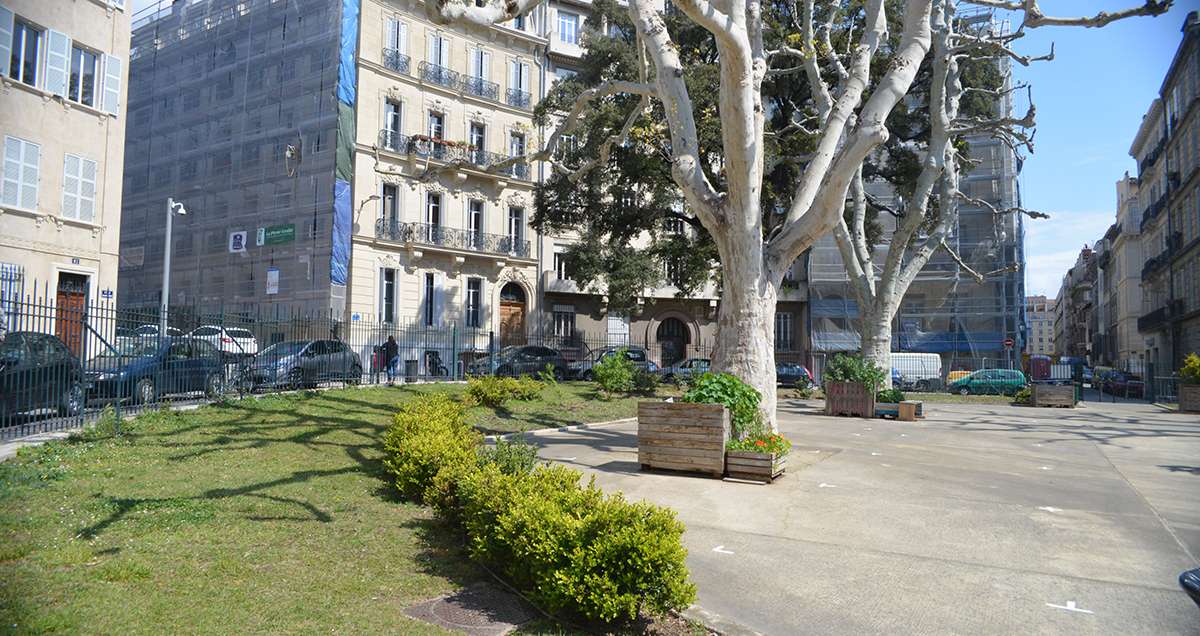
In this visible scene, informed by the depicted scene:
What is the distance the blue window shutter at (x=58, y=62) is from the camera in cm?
1861

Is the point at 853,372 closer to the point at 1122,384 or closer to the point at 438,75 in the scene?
the point at 1122,384

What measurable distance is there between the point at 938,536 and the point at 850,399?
1248 centimetres

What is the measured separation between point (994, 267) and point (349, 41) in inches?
1342

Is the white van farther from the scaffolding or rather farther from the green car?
the scaffolding

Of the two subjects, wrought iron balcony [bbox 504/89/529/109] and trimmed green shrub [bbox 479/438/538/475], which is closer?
trimmed green shrub [bbox 479/438/538/475]

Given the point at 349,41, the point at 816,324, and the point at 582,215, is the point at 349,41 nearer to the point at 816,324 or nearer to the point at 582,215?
the point at 582,215

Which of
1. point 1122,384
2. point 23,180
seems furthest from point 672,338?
point 23,180

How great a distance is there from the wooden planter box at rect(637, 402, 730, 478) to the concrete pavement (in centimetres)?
22

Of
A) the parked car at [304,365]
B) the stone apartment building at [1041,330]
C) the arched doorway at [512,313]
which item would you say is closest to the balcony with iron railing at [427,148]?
the arched doorway at [512,313]

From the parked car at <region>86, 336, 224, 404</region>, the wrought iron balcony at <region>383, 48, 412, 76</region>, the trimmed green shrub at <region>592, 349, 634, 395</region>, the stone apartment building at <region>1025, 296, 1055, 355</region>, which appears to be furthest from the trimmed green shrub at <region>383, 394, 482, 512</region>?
the stone apartment building at <region>1025, 296, 1055, 355</region>

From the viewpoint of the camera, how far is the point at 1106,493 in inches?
336

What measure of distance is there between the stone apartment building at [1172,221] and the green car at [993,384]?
20.0 ft

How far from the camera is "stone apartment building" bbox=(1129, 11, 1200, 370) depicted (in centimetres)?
3162

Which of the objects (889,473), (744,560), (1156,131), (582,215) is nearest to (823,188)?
(889,473)
